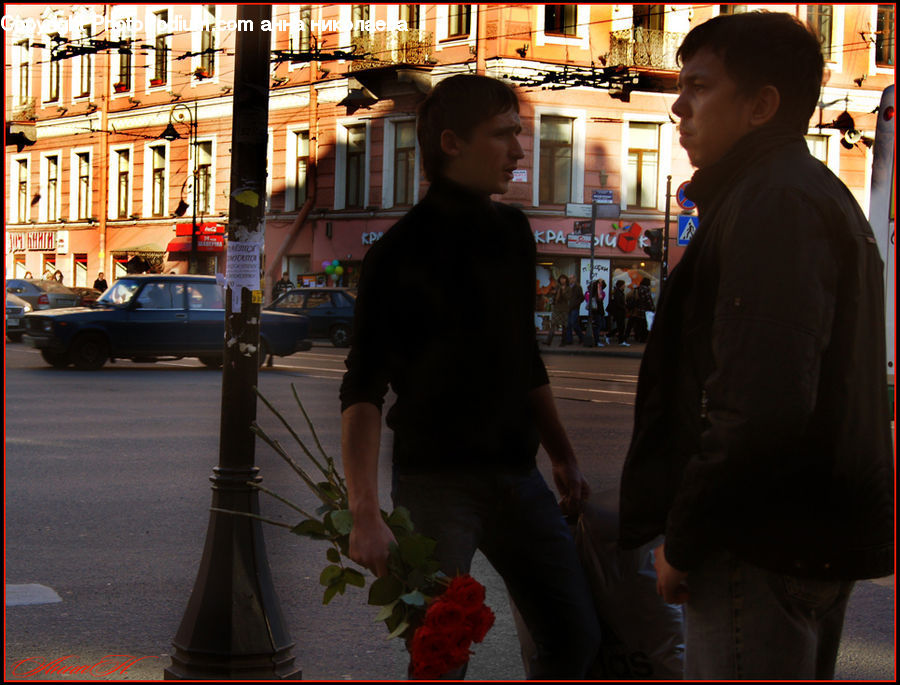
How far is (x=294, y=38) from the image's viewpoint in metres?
35.5

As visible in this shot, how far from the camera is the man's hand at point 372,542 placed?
8.84ft

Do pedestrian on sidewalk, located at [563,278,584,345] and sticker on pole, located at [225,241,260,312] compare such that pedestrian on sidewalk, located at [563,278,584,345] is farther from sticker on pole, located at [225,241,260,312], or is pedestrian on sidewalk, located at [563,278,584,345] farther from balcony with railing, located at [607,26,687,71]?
sticker on pole, located at [225,241,260,312]

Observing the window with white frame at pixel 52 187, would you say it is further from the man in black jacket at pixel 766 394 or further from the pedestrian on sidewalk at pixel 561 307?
the man in black jacket at pixel 766 394

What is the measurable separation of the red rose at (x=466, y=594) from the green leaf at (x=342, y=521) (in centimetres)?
28

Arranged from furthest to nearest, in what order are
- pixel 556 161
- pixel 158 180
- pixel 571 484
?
1. pixel 158 180
2. pixel 556 161
3. pixel 571 484

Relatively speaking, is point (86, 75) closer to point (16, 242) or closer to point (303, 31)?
point (16, 242)

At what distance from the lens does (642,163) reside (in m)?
33.6

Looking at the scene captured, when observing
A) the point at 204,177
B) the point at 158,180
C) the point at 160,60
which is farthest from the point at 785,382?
the point at 160,60

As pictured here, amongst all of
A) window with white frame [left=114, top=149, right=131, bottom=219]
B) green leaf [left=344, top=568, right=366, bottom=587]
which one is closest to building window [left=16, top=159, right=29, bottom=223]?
window with white frame [left=114, top=149, right=131, bottom=219]

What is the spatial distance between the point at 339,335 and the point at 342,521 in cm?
2566

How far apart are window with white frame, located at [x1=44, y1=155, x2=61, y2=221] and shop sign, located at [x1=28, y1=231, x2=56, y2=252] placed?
564 mm

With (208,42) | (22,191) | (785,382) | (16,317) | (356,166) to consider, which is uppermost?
(208,42)

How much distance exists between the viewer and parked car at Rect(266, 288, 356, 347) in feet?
93.6

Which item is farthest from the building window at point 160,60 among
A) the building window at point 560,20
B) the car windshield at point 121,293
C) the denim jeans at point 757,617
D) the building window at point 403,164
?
the denim jeans at point 757,617
